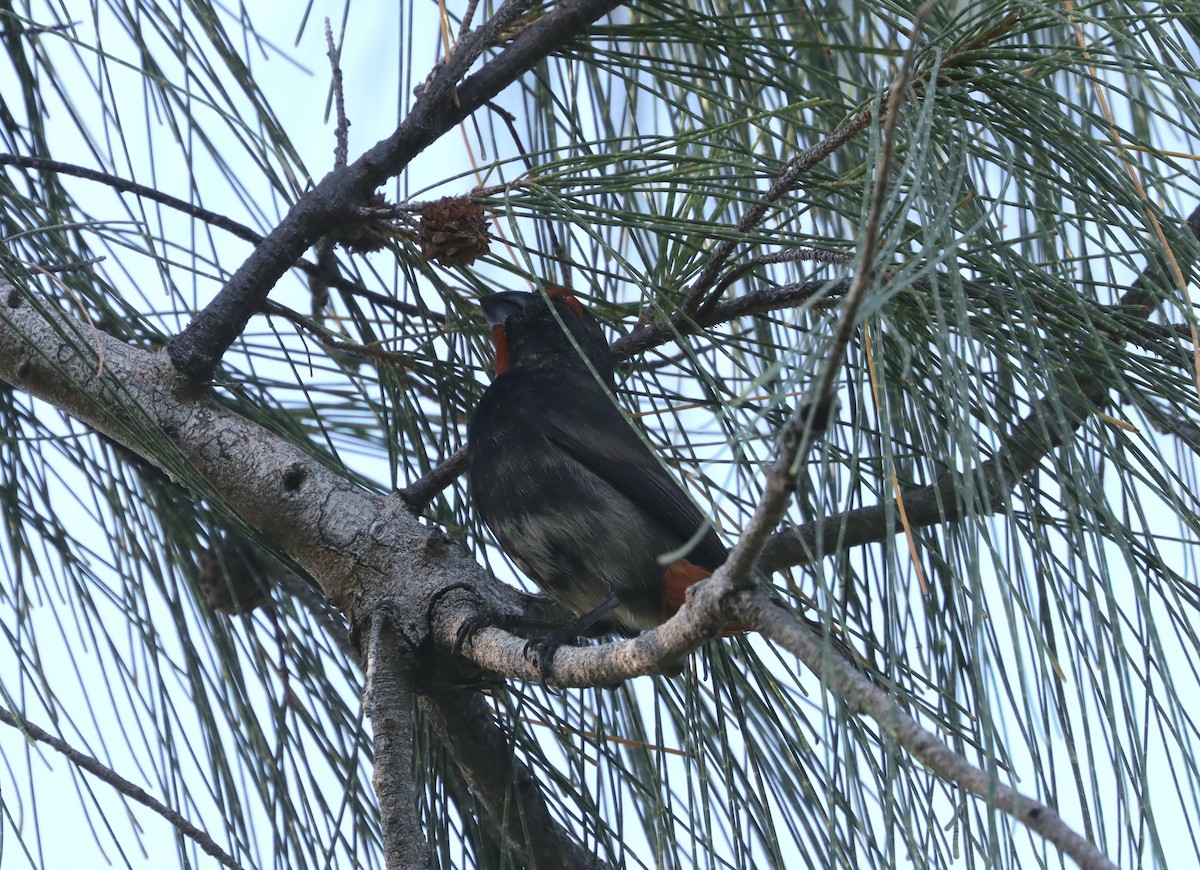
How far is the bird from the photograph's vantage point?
79.4 inches

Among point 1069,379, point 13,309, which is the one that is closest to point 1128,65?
point 1069,379

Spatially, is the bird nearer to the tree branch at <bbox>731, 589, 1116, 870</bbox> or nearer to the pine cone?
the pine cone

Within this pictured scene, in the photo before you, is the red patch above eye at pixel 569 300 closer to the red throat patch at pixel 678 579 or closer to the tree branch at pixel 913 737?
the red throat patch at pixel 678 579

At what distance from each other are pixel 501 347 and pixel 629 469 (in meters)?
0.39

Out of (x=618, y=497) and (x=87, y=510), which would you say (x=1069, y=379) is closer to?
(x=618, y=497)

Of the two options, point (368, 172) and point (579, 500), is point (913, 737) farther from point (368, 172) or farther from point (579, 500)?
point (579, 500)

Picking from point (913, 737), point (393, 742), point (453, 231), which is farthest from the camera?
point (453, 231)

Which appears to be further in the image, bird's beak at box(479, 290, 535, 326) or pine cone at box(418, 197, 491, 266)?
bird's beak at box(479, 290, 535, 326)

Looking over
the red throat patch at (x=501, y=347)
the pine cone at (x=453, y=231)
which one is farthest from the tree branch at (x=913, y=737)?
the red throat patch at (x=501, y=347)

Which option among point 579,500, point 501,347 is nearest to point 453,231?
point 579,500

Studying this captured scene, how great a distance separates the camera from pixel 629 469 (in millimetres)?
2152

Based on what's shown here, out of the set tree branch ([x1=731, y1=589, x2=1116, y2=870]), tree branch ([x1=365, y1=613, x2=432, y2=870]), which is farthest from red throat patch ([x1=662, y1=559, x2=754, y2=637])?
tree branch ([x1=731, y1=589, x2=1116, y2=870])

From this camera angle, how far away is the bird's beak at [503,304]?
6.70 feet

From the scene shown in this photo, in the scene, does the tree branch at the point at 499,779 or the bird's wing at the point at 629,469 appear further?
the bird's wing at the point at 629,469
